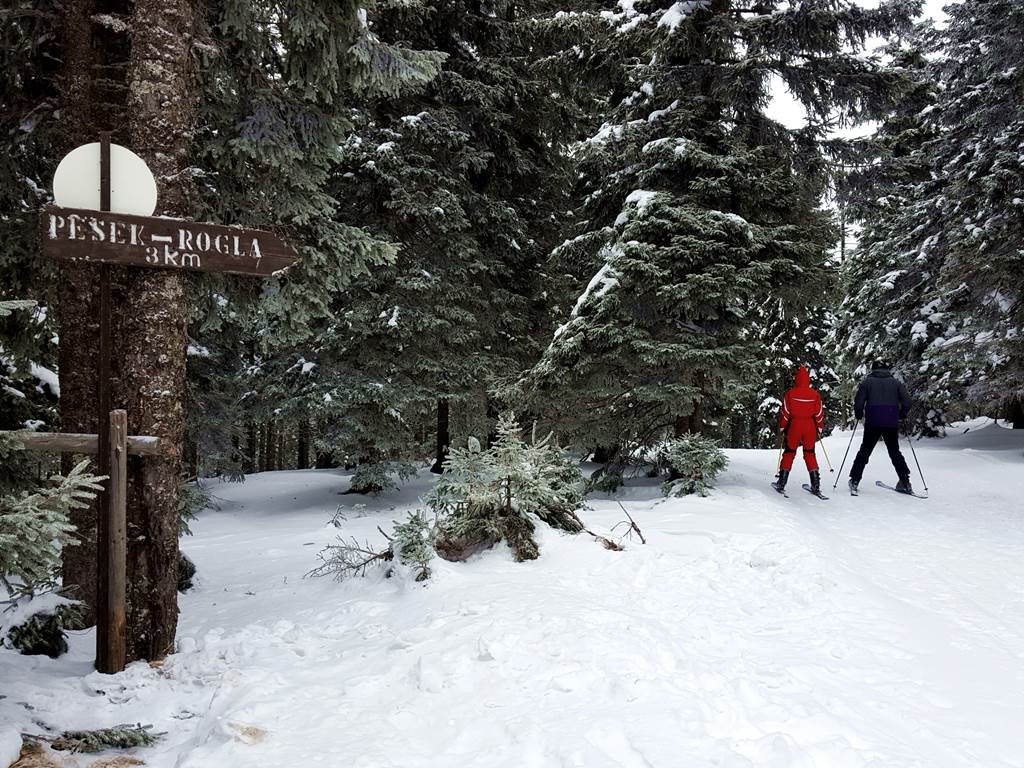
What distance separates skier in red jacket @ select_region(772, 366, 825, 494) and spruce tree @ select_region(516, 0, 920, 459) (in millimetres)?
1036

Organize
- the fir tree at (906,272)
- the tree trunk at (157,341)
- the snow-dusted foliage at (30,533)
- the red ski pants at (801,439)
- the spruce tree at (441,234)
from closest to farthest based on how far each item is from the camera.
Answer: the snow-dusted foliage at (30,533) < the tree trunk at (157,341) < the red ski pants at (801,439) < the spruce tree at (441,234) < the fir tree at (906,272)

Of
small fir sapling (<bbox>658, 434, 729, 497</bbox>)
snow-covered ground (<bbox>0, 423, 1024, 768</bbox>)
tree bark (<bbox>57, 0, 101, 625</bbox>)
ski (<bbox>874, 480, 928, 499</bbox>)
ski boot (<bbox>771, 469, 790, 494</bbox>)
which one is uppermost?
tree bark (<bbox>57, 0, 101, 625</bbox>)

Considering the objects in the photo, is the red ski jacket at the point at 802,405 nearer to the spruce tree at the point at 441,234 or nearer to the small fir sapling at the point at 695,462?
the small fir sapling at the point at 695,462

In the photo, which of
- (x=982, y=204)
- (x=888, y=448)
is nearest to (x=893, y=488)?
(x=888, y=448)

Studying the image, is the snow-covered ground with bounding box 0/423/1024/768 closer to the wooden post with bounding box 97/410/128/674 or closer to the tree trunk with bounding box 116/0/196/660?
the wooden post with bounding box 97/410/128/674

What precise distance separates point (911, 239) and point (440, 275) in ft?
38.9

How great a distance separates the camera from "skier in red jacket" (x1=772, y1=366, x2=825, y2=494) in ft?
33.4

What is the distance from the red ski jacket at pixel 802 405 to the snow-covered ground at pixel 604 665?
318 cm

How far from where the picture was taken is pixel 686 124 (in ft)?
34.3

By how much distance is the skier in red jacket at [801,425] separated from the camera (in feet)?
33.4

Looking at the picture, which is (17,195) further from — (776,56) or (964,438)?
(964,438)

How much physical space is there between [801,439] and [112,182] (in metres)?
9.48

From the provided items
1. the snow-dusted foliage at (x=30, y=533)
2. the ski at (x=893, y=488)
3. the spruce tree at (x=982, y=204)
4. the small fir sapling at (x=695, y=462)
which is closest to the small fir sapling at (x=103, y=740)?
the snow-dusted foliage at (x=30, y=533)

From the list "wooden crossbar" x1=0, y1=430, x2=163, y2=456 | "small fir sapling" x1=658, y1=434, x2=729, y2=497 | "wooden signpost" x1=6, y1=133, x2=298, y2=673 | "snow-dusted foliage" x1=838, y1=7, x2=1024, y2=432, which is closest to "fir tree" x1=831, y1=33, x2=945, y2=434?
"snow-dusted foliage" x1=838, y1=7, x2=1024, y2=432
